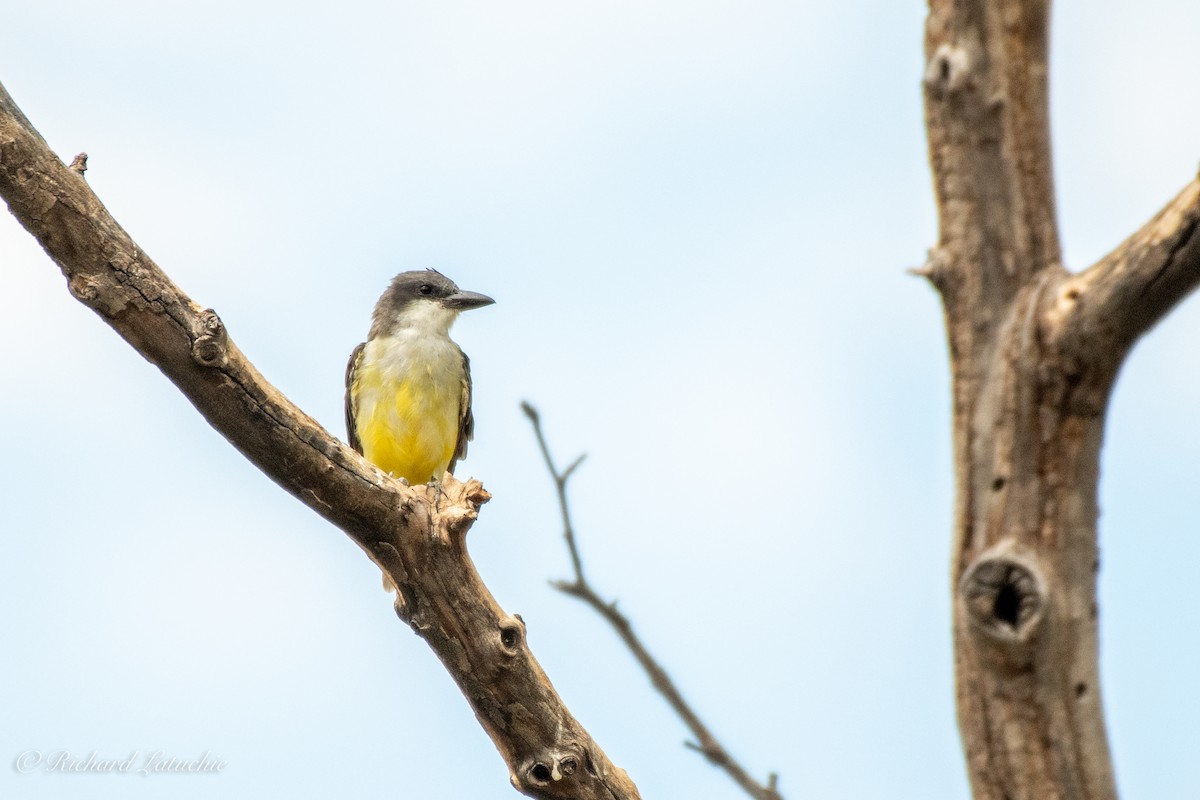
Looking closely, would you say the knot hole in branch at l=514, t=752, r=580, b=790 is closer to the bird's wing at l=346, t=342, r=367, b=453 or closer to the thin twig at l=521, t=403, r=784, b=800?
the thin twig at l=521, t=403, r=784, b=800

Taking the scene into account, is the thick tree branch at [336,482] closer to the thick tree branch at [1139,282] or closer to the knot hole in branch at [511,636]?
the knot hole in branch at [511,636]

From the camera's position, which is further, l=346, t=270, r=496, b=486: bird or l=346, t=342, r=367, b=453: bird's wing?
l=346, t=342, r=367, b=453: bird's wing

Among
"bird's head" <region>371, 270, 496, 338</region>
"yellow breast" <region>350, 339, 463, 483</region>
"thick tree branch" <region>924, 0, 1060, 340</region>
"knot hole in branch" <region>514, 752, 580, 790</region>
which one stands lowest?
"knot hole in branch" <region>514, 752, 580, 790</region>

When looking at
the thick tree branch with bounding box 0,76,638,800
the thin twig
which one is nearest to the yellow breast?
the thick tree branch with bounding box 0,76,638,800

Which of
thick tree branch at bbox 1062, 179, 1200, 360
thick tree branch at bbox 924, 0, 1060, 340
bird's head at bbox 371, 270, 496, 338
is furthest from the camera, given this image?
bird's head at bbox 371, 270, 496, 338

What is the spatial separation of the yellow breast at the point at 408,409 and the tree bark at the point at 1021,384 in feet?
23.1

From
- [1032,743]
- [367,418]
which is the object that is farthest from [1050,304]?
[367,418]

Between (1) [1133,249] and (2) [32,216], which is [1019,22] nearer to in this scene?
(1) [1133,249]

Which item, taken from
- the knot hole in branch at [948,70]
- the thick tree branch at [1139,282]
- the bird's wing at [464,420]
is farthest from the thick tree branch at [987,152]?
the bird's wing at [464,420]

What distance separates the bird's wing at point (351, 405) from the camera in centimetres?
1006

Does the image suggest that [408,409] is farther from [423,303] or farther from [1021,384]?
[1021,384]

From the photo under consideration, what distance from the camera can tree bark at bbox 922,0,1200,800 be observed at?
9.15 ft

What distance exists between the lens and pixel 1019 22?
2840 millimetres

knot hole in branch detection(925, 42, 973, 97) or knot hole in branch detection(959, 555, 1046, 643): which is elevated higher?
knot hole in branch detection(925, 42, 973, 97)
